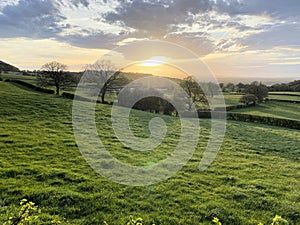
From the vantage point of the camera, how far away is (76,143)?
45.8 ft

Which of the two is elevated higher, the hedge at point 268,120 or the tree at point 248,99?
the tree at point 248,99

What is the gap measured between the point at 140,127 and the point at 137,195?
42.4ft

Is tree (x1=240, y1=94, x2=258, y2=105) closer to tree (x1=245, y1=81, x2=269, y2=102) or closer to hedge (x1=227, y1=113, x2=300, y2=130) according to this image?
tree (x1=245, y1=81, x2=269, y2=102)

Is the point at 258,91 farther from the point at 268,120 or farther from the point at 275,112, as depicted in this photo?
the point at 268,120

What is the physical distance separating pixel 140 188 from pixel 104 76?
34721 millimetres

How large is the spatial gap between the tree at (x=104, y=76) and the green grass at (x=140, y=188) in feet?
80.9

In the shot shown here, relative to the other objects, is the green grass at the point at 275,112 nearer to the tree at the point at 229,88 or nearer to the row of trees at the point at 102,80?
the row of trees at the point at 102,80

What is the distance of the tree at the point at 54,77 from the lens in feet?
139

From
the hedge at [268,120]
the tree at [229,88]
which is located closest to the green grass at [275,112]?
the hedge at [268,120]

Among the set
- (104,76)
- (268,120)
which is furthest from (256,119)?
(104,76)

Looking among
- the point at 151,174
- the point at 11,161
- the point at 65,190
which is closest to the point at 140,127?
the point at 151,174

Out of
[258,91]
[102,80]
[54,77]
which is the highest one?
[54,77]

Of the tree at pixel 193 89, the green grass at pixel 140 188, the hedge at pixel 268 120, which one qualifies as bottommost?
the hedge at pixel 268 120

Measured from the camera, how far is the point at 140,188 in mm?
9008
